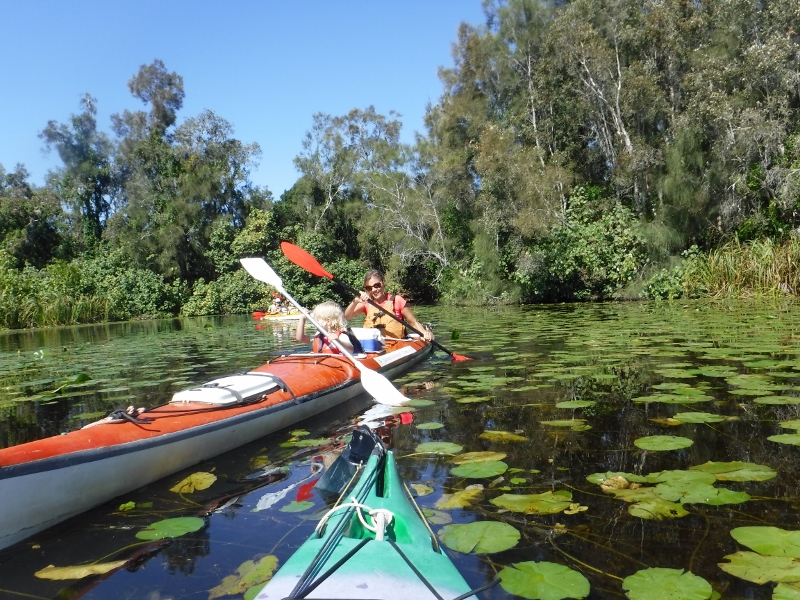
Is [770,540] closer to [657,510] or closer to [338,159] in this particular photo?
[657,510]

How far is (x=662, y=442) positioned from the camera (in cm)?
306

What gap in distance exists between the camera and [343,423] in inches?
165

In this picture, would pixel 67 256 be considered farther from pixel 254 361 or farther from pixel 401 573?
pixel 401 573

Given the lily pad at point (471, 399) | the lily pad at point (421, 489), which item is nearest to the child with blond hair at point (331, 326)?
the lily pad at point (471, 399)

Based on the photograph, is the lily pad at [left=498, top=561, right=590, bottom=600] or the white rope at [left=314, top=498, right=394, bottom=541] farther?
the lily pad at [left=498, top=561, right=590, bottom=600]

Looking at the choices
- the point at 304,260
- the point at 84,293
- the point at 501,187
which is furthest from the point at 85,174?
the point at 304,260

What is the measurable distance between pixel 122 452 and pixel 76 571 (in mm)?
654

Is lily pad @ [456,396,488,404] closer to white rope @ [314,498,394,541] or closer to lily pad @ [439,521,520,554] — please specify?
lily pad @ [439,521,520,554]

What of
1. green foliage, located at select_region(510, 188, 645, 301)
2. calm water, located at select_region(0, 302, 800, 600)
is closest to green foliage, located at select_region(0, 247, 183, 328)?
calm water, located at select_region(0, 302, 800, 600)

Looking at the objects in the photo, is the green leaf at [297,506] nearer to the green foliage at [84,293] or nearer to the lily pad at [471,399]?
the lily pad at [471,399]

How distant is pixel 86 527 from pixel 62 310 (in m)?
18.4

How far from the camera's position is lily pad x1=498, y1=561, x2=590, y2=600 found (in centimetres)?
178

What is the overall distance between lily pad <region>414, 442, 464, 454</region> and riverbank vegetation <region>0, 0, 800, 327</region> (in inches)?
484

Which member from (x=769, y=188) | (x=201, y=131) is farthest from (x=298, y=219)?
(x=769, y=188)
